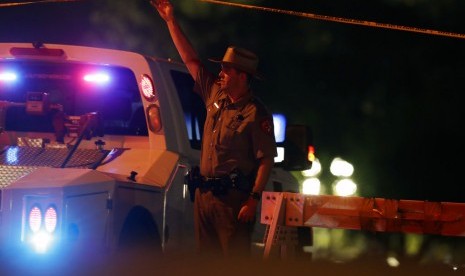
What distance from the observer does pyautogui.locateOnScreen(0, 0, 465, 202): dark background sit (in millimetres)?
15578

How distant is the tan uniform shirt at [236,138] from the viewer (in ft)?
22.9

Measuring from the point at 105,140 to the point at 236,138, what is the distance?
0.79 m

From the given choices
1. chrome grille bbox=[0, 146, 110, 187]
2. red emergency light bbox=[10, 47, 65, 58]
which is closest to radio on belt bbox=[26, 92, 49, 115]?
chrome grille bbox=[0, 146, 110, 187]

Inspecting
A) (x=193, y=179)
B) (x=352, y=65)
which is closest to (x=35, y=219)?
(x=193, y=179)

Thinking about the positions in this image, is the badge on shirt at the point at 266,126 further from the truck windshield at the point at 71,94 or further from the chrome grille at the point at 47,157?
the chrome grille at the point at 47,157

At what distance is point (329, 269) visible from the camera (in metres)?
5.93

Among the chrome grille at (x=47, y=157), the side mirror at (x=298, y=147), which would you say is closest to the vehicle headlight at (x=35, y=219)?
the chrome grille at (x=47, y=157)

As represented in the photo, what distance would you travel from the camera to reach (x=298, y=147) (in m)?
7.52

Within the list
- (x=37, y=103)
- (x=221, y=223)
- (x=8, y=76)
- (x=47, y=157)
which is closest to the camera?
(x=47, y=157)

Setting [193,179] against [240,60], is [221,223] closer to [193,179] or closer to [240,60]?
[193,179]

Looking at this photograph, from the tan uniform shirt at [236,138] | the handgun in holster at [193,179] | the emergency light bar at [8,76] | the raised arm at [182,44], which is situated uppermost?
the raised arm at [182,44]

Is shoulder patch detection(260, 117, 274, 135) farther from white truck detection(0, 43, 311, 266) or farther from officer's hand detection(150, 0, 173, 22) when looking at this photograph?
officer's hand detection(150, 0, 173, 22)

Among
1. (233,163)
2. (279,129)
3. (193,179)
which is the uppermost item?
(279,129)

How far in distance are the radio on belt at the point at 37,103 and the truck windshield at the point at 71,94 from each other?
11 centimetres
